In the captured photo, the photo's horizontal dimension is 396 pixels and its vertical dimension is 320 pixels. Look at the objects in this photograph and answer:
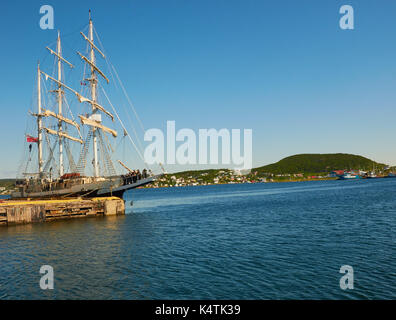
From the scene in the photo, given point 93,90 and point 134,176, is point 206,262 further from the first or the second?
point 93,90

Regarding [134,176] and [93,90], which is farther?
[93,90]

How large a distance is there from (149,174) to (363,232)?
126 feet

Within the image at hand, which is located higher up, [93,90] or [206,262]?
[93,90]

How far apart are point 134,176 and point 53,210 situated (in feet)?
51.6

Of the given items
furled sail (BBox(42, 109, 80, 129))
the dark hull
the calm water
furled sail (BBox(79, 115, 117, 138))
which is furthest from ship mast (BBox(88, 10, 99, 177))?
the calm water

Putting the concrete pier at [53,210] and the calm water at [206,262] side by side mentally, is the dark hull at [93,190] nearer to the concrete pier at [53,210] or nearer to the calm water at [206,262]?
the concrete pier at [53,210]

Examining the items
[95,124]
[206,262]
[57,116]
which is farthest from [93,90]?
[206,262]

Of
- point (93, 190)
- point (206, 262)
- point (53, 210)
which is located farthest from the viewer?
point (93, 190)

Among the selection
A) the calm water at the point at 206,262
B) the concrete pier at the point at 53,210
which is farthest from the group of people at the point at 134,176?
the calm water at the point at 206,262

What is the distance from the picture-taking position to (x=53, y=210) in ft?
139

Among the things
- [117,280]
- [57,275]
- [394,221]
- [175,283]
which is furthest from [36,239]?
[394,221]
